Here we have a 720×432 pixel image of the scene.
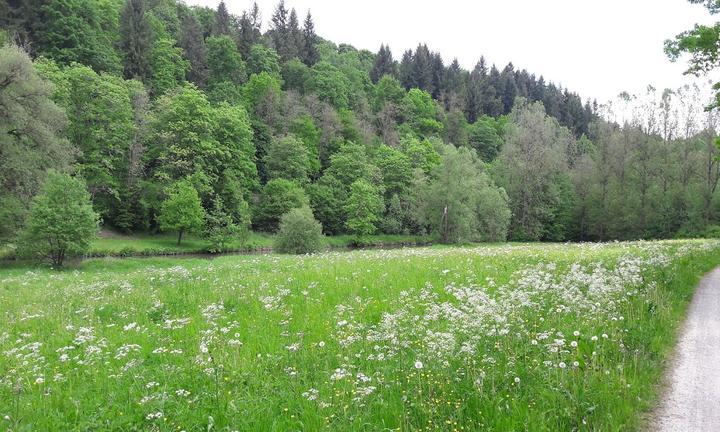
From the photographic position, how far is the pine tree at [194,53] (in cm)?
9656

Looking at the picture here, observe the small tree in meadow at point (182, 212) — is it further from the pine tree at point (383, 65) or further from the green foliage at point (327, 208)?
the pine tree at point (383, 65)

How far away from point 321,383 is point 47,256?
35807mm

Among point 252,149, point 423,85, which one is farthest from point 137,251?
point 423,85

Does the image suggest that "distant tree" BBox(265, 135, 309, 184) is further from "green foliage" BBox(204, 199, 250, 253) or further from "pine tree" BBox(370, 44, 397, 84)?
"pine tree" BBox(370, 44, 397, 84)

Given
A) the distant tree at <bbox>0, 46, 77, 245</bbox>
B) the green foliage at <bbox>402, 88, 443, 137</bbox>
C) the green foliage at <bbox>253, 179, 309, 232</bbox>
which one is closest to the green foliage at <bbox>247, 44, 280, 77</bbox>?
the green foliage at <bbox>402, 88, 443, 137</bbox>

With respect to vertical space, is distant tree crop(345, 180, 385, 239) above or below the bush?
above

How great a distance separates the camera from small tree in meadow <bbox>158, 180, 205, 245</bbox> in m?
54.1

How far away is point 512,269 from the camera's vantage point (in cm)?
1387

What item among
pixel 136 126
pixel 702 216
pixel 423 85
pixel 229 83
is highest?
pixel 423 85

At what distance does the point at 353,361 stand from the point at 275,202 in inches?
2557

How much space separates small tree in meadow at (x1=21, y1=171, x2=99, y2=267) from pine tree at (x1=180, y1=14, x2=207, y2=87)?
2772 inches

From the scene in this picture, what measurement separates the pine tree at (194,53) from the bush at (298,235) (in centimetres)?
6842

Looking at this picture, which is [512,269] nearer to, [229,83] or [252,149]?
[252,149]

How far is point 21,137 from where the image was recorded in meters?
36.6
